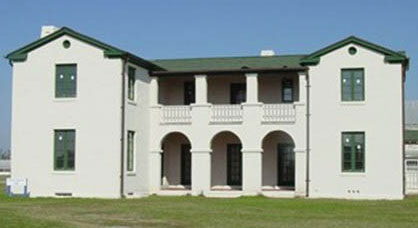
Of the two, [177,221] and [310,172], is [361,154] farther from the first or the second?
[177,221]

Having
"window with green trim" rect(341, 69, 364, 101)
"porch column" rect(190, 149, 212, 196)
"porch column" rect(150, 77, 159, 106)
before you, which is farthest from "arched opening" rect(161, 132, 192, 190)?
"window with green trim" rect(341, 69, 364, 101)

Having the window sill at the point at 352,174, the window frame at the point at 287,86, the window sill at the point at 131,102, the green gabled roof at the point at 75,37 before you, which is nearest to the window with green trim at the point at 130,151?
the window sill at the point at 131,102

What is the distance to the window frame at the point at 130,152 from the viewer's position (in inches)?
1345

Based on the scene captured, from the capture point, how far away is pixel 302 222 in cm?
2128

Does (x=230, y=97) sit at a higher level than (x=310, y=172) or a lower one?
higher

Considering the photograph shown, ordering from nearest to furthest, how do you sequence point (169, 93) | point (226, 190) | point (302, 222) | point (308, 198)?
1. point (302, 222)
2. point (308, 198)
3. point (226, 190)
4. point (169, 93)

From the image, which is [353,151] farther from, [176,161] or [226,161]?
[176,161]

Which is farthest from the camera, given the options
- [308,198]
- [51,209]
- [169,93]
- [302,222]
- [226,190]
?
[169,93]

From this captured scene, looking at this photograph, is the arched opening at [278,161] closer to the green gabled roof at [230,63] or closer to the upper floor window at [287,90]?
the upper floor window at [287,90]

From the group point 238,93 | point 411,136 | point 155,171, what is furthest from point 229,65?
point 411,136

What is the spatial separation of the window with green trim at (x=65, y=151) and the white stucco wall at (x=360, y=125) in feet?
34.0

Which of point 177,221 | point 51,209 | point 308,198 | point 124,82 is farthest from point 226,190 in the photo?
point 177,221

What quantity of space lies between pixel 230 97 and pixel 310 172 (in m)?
6.32

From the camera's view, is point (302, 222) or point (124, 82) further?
point (124, 82)
